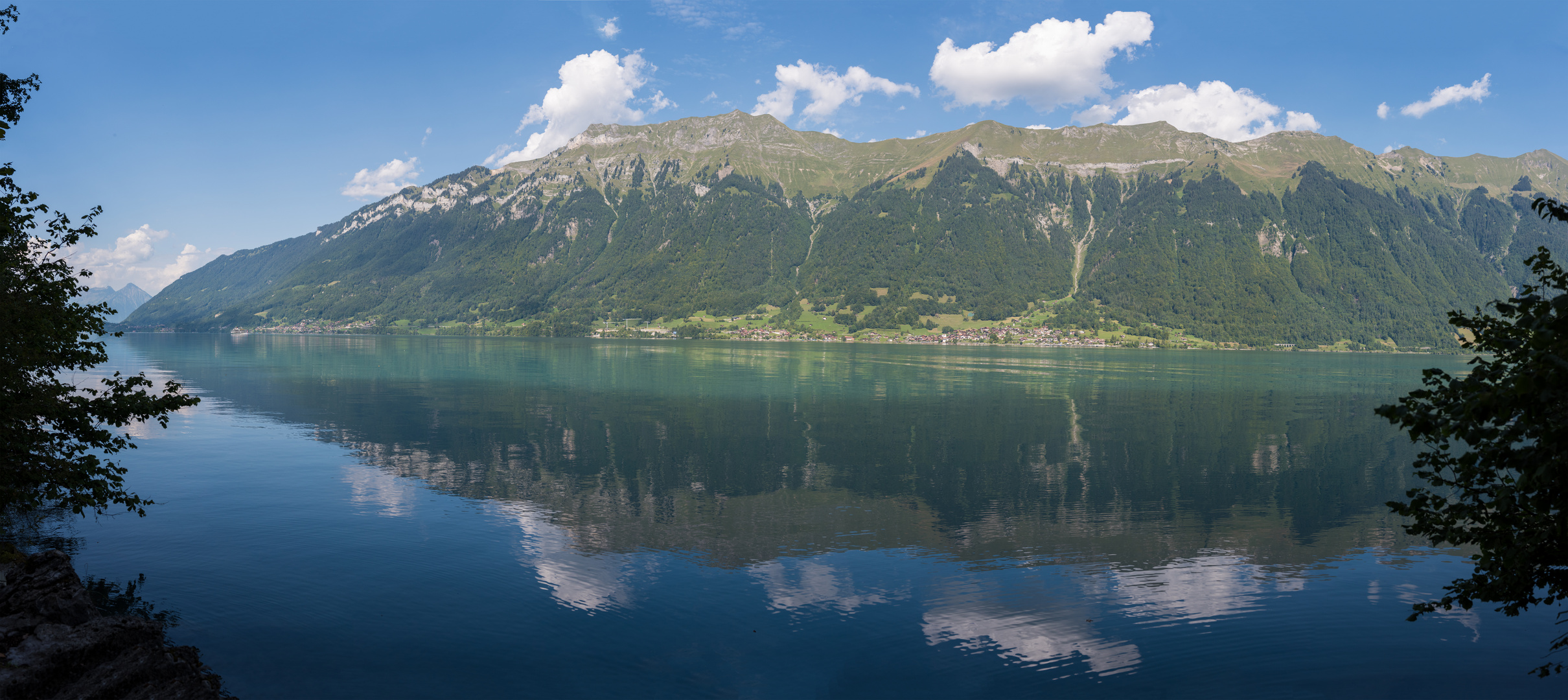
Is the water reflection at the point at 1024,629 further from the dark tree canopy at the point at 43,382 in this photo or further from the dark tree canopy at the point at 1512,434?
the dark tree canopy at the point at 43,382

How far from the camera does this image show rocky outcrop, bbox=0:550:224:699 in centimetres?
1177

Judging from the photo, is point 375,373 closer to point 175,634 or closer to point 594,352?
point 594,352

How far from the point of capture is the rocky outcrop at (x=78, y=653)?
11.8 m

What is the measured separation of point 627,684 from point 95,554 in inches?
771

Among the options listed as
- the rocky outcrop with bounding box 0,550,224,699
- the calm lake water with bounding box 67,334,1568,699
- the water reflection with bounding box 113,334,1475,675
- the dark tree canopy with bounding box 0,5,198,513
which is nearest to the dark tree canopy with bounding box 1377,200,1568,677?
the calm lake water with bounding box 67,334,1568,699

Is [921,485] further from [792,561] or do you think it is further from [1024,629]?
[1024,629]

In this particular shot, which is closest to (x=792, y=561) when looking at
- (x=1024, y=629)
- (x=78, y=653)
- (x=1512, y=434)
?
(x=1024, y=629)

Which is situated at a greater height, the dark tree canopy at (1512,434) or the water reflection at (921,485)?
the dark tree canopy at (1512,434)

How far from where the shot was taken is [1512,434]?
991 centimetres

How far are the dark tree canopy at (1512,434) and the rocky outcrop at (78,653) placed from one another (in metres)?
18.7

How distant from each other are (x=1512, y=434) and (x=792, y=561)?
18112 millimetres

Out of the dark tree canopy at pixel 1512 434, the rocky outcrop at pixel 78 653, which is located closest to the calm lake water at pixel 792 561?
the rocky outcrop at pixel 78 653

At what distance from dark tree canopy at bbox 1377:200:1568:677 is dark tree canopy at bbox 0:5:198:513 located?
2497 centimetres

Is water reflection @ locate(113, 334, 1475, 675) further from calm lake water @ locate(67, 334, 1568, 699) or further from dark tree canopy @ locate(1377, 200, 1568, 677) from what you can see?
dark tree canopy @ locate(1377, 200, 1568, 677)
